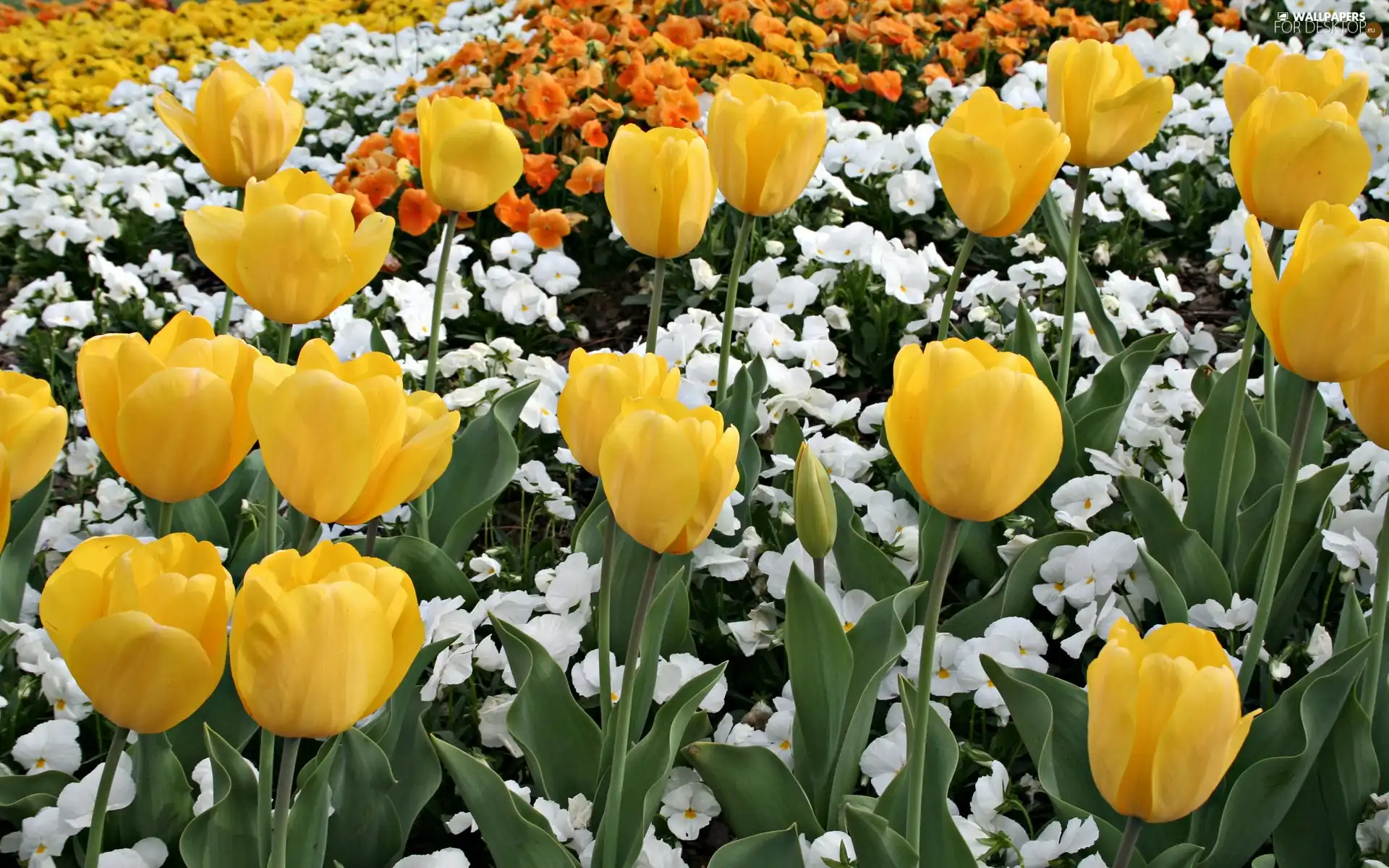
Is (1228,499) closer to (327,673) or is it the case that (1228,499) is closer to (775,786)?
(775,786)

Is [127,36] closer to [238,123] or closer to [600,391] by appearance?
[238,123]

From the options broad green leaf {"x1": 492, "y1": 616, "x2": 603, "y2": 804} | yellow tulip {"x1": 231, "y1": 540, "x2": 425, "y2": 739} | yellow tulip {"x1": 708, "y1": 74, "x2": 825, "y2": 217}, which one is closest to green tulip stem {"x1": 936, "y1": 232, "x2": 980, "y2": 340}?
yellow tulip {"x1": 708, "y1": 74, "x2": 825, "y2": 217}

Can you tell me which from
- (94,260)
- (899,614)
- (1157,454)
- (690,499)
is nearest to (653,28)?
(94,260)

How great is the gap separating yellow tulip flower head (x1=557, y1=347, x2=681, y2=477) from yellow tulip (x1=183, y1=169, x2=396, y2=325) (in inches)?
13.0

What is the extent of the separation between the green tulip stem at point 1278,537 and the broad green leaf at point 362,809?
102 cm

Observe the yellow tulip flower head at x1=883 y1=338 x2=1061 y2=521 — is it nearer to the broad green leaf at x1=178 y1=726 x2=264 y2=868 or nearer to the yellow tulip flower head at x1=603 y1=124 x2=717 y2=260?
the yellow tulip flower head at x1=603 y1=124 x2=717 y2=260

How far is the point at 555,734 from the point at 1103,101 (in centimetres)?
117

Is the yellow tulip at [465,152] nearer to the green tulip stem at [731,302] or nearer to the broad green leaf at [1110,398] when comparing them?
the green tulip stem at [731,302]

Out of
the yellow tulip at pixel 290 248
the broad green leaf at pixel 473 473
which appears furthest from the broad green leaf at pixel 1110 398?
the yellow tulip at pixel 290 248

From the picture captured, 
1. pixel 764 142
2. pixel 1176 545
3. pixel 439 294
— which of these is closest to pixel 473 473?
pixel 439 294

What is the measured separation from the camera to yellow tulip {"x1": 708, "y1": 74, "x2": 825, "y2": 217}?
1.63 m

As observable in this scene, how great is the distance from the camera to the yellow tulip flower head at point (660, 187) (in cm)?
154

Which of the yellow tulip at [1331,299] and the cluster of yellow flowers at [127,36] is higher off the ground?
the yellow tulip at [1331,299]

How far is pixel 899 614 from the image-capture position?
60.9 inches
